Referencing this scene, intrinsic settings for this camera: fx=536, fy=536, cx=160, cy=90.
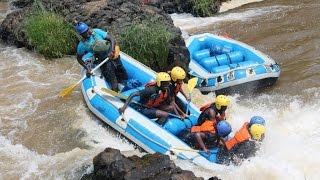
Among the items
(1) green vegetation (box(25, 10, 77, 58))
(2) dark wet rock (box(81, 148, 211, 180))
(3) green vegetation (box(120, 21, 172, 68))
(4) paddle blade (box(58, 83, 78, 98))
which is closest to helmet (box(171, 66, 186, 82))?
(2) dark wet rock (box(81, 148, 211, 180))

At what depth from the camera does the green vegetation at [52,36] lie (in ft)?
40.7

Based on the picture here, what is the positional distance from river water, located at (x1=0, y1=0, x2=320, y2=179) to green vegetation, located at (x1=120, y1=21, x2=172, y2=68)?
Result: 49.7 inches

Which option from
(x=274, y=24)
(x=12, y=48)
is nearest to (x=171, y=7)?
(x=274, y=24)

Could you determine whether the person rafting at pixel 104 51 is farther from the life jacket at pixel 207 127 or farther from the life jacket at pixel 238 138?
the life jacket at pixel 238 138

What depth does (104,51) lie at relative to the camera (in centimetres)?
999

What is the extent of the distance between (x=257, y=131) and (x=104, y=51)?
3.71 m

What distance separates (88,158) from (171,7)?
9458 mm

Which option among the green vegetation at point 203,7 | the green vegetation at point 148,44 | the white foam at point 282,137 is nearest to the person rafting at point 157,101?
the white foam at point 282,137

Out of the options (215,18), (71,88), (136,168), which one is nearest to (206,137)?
(136,168)

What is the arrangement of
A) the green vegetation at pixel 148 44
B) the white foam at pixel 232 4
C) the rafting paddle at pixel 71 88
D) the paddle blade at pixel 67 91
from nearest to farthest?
the rafting paddle at pixel 71 88
the paddle blade at pixel 67 91
the green vegetation at pixel 148 44
the white foam at pixel 232 4

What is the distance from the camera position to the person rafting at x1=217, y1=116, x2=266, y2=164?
24.6 feet

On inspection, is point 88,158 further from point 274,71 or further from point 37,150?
point 274,71

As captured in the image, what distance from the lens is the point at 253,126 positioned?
752 cm

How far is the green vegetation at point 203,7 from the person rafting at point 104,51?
20.7 ft
